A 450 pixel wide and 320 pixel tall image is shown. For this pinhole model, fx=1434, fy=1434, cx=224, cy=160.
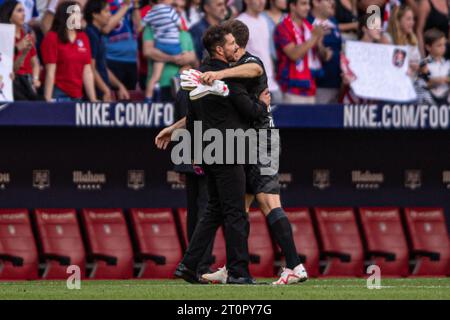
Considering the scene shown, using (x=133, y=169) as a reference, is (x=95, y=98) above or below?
above

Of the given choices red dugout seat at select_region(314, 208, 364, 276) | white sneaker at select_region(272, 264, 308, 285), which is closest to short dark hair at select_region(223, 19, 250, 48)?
white sneaker at select_region(272, 264, 308, 285)

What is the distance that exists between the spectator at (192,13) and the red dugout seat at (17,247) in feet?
9.08

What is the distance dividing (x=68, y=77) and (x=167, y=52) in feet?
3.79

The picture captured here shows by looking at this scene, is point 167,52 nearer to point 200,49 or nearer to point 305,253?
point 200,49

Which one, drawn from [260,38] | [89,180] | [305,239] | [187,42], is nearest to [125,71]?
[187,42]

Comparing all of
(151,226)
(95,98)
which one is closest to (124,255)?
(151,226)

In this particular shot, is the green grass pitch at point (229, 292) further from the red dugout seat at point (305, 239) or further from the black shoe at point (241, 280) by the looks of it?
the red dugout seat at point (305, 239)

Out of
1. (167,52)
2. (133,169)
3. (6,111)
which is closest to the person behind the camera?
(6,111)

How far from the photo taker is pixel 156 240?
15570 mm

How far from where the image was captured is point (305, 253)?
51.9ft

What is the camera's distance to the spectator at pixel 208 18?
1549 centimetres

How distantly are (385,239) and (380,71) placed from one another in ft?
6.48

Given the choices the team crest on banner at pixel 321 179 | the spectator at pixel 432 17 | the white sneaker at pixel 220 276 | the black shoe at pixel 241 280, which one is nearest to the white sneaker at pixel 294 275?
the black shoe at pixel 241 280

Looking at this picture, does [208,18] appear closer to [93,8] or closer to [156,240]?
[93,8]
